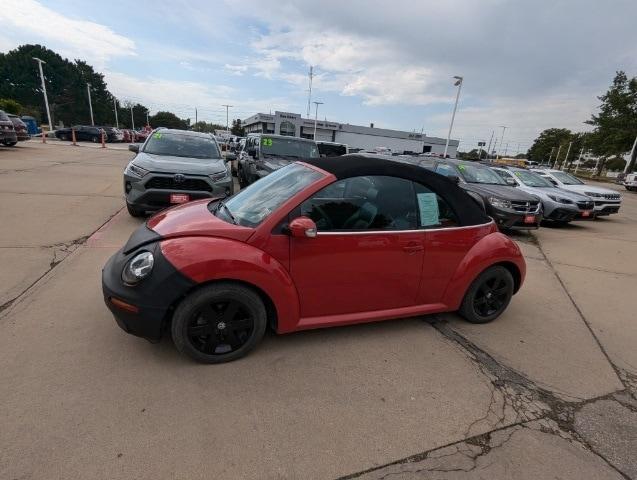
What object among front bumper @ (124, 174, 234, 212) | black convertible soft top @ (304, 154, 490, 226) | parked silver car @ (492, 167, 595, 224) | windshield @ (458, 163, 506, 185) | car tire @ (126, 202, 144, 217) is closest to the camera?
black convertible soft top @ (304, 154, 490, 226)

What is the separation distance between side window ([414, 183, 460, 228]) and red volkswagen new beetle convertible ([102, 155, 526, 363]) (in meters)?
0.01

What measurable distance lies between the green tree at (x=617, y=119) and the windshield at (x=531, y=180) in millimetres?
36380

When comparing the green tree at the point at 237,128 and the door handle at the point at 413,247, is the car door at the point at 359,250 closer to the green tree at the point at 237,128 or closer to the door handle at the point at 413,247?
the door handle at the point at 413,247

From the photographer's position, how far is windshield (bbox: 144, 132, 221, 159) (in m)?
7.45

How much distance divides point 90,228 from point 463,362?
598 cm

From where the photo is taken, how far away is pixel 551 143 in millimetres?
85500

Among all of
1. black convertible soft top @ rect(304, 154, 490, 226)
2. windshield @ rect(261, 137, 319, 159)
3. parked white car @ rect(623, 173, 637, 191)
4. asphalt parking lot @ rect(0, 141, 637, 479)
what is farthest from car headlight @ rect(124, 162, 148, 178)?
parked white car @ rect(623, 173, 637, 191)

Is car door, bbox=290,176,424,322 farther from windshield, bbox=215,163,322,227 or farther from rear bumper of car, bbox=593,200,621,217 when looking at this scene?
rear bumper of car, bbox=593,200,621,217

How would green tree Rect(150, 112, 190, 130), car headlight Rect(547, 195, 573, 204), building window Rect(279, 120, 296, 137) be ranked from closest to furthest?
car headlight Rect(547, 195, 573, 204) → building window Rect(279, 120, 296, 137) → green tree Rect(150, 112, 190, 130)

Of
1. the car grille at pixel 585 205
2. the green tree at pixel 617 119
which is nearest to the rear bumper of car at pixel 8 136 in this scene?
the car grille at pixel 585 205

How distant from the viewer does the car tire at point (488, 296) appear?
3668 millimetres

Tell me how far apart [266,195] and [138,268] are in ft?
3.94

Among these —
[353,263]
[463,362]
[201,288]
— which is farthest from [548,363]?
[201,288]

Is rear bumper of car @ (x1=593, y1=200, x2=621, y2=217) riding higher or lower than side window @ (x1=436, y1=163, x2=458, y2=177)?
lower
